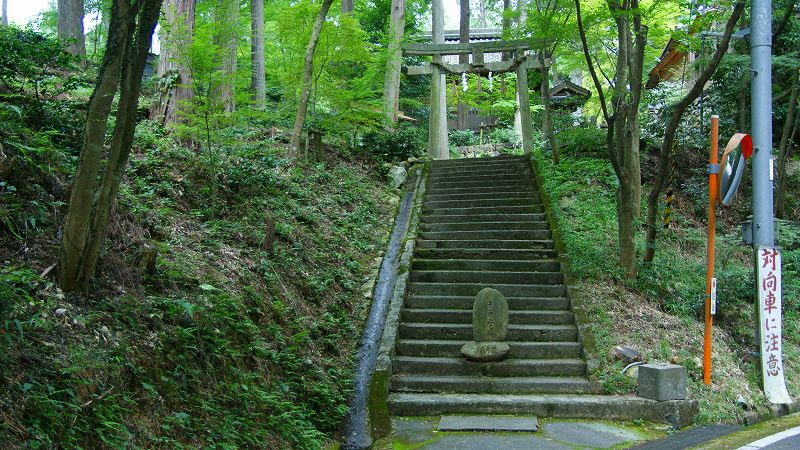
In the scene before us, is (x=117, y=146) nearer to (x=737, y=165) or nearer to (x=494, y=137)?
(x=737, y=165)

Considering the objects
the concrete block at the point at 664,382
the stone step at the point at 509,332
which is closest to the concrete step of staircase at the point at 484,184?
the stone step at the point at 509,332

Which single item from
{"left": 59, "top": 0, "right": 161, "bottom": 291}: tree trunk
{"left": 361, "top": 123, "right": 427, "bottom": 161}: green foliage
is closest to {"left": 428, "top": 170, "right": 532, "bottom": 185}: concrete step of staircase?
{"left": 361, "top": 123, "right": 427, "bottom": 161}: green foliage

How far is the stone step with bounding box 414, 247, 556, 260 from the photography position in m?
11.7

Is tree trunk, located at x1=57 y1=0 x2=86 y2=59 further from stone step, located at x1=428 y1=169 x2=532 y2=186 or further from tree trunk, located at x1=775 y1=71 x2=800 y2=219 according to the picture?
tree trunk, located at x1=775 y1=71 x2=800 y2=219

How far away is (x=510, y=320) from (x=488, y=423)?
273cm

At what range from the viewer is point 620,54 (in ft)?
37.6

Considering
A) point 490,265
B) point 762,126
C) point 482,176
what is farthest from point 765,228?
point 482,176

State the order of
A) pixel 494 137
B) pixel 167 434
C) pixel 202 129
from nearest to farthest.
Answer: pixel 167 434 → pixel 202 129 → pixel 494 137

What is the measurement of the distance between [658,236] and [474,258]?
4032 millimetres

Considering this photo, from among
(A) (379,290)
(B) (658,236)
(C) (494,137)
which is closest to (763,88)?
(B) (658,236)

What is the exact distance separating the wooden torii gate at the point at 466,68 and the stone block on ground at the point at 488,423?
11.6m

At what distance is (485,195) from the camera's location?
1492cm

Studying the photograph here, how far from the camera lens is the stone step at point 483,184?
50.4ft

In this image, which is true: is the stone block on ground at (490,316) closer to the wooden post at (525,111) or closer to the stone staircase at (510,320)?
the stone staircase at (510,320)
